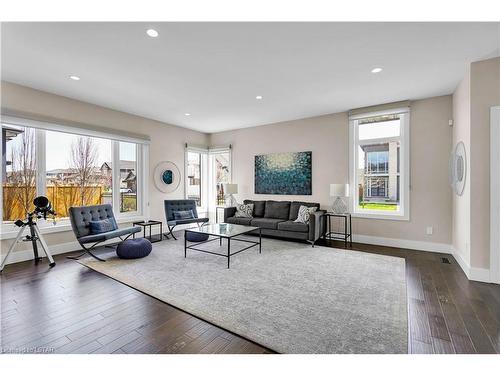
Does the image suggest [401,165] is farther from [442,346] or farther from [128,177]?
[128,177]

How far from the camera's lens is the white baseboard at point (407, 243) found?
411 cm

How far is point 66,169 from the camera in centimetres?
439

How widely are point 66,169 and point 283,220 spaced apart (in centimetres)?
433

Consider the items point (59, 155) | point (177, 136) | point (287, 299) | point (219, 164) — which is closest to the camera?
point (287, 299)

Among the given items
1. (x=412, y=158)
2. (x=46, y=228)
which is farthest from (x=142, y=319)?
(x=412, y=158)

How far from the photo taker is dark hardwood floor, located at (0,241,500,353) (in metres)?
1.72

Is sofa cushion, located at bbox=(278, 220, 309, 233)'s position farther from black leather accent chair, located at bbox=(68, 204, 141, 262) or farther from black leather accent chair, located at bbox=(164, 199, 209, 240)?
black leather accent chair, located at bbox=(68, 204, 141, 262)

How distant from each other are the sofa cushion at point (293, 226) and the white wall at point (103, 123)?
116 inches

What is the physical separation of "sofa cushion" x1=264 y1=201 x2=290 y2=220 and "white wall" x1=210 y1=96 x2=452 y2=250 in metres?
0.34

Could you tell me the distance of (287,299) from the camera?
7.98ft

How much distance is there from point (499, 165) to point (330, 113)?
2929 mm
